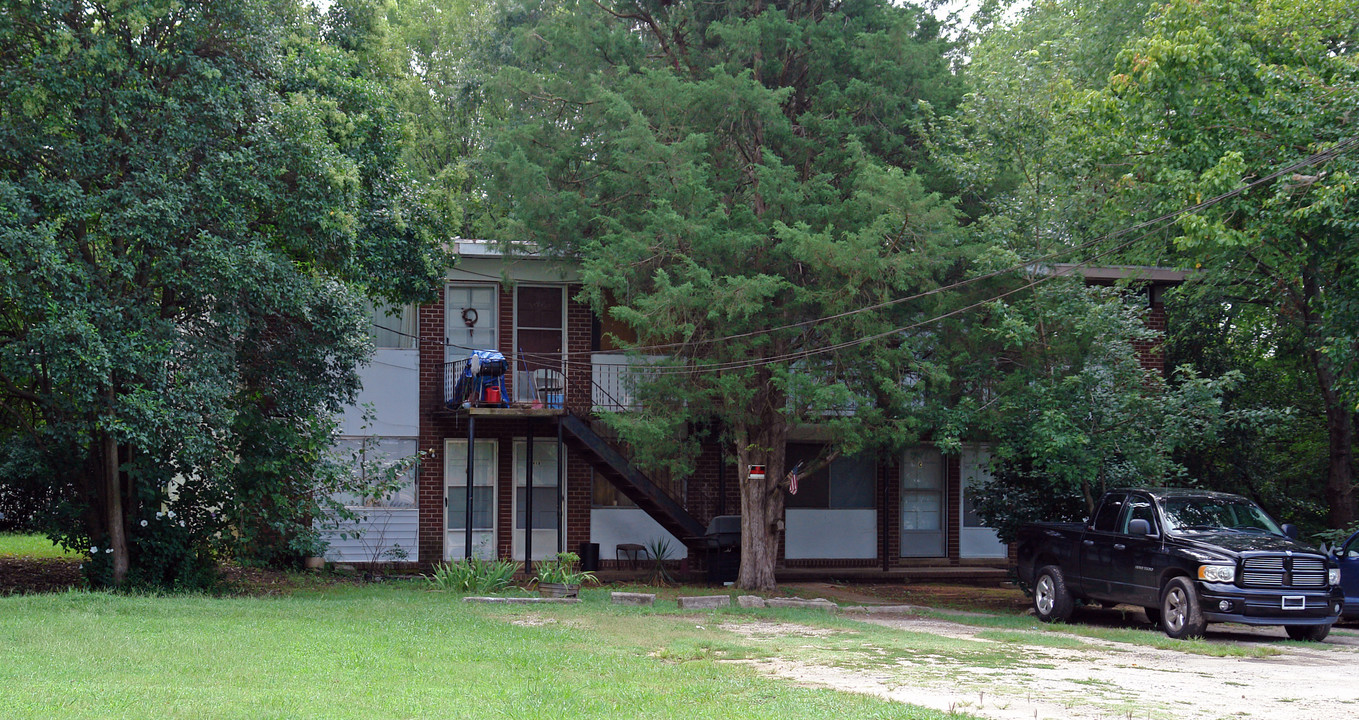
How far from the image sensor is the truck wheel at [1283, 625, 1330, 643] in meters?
14.2

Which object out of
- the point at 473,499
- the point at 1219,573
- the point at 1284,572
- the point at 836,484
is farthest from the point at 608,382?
the point at 1284,572

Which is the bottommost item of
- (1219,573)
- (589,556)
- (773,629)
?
(589,556)

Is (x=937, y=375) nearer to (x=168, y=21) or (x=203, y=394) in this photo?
(x=203, y=394)

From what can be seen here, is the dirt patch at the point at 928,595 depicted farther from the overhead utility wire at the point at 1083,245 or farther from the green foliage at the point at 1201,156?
the overhead utility wire at the point at 1083,245

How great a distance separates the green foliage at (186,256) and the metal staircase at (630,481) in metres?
4.38

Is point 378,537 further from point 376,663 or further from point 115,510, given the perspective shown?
point 376,663

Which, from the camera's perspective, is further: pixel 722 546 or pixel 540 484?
pixel 540 484

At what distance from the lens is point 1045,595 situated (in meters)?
16.7

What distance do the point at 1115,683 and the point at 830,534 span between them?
14422mm

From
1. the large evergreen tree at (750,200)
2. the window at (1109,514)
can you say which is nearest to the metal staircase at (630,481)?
the large evergreen tree at (750,200)

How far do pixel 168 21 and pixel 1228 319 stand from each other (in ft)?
73.1

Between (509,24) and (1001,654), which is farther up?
(509,24)

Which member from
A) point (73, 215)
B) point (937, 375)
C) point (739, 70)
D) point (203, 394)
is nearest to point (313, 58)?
point (73, 215)

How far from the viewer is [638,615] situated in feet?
49.4
